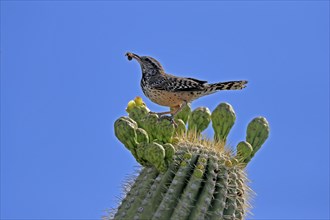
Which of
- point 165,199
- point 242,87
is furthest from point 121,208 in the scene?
point 242,87

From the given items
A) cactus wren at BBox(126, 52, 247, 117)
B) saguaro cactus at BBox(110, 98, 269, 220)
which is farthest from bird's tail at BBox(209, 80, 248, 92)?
saguaro cactus at BBox(110, 98, 269, 220)

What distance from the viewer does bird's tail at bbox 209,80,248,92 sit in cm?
641

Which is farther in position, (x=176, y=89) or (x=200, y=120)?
(x=176, y=89)

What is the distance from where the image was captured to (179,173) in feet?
13.9

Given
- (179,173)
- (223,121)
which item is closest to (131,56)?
(223,121)

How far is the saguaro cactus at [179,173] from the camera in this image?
13.4 ft

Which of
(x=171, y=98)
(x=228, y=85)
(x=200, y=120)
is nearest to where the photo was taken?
(x=200, y=120)

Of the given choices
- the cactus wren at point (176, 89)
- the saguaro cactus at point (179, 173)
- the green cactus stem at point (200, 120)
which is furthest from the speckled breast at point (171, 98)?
the saguaro cactus at point (179, 173)

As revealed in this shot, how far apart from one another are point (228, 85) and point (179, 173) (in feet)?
8.01

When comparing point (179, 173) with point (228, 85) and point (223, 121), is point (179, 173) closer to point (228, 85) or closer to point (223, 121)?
point (223, 121)

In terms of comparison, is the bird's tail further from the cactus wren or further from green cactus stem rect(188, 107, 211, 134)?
green cactus stem rect(188, 107, 211, 134)

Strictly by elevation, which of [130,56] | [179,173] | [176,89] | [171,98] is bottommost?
[179,173]

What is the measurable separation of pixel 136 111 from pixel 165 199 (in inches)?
37.9

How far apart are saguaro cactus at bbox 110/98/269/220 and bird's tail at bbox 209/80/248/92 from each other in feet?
5.33
